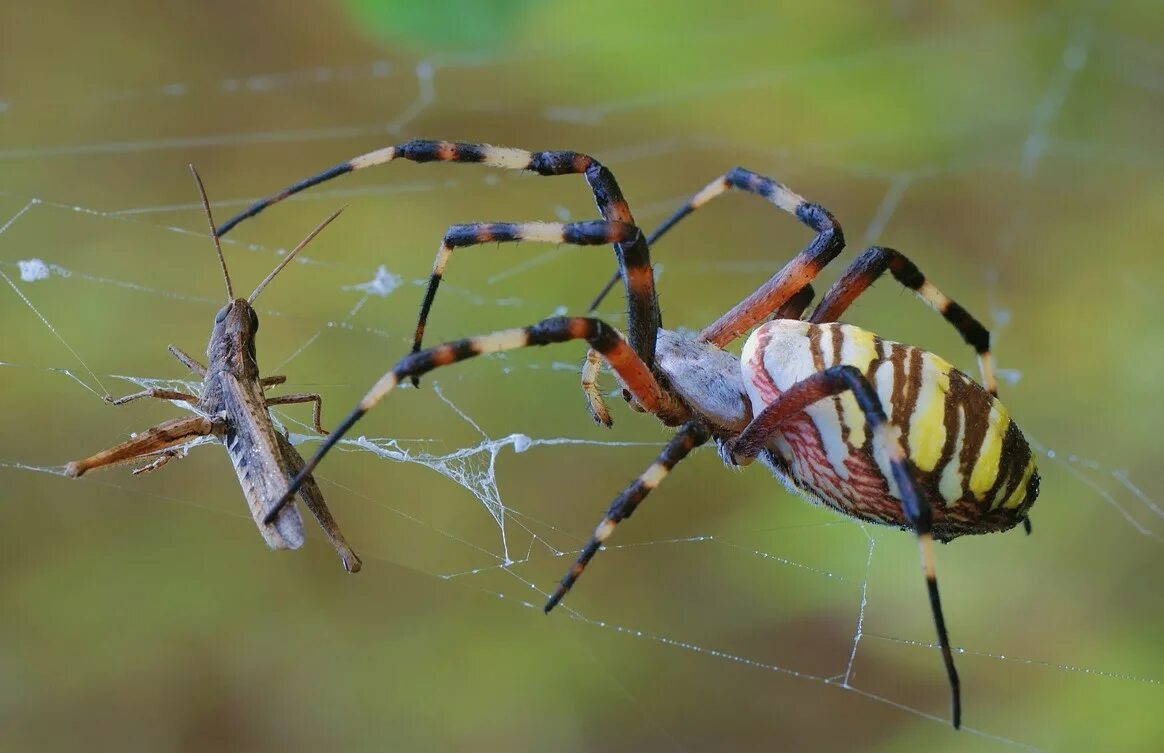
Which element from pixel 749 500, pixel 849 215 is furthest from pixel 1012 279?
pixel 749 500

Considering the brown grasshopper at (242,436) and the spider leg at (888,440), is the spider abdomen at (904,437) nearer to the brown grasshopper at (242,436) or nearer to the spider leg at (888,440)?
the spider leg at (888,440)

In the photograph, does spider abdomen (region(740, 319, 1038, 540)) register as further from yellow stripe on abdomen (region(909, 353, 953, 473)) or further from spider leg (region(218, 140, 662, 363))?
spider leg (region(218, 140, 662, 363))

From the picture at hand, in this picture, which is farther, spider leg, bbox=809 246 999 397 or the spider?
spider leg, bbox=809 246 999 397

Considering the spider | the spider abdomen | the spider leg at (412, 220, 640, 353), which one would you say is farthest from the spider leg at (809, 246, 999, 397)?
the spider leg at (412, 220, 640, 353)

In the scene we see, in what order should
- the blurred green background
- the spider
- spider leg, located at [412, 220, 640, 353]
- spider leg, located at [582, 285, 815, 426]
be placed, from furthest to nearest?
the blurred green background → spider leg, located at [582, 285, 815, 426] → spider leg, located at [412, 220, 640, 353] → the spider

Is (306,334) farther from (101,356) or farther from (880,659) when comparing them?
(880,659)

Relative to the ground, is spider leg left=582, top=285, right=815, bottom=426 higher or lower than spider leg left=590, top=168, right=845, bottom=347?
lower

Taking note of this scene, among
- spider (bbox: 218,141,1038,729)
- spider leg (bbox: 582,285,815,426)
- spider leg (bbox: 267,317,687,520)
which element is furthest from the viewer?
spider leg (bbox: 582,285,815,426)

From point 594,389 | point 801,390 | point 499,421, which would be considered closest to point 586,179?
point 594,389
